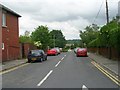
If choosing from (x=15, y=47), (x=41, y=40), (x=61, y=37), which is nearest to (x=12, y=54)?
(x=15, y=47)

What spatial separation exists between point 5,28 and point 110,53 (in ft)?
43.2

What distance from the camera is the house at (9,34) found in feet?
115

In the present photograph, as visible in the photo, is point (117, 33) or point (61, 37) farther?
point (61, 37)

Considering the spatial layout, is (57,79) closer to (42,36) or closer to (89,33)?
(42,36)

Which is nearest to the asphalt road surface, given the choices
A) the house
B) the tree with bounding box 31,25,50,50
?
the house

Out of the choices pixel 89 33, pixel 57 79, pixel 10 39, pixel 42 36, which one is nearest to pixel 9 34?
pixel 10 39

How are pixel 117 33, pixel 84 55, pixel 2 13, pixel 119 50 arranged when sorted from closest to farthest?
1. pixel 117 33
2. pixel 119 50
3. pixel 2 13
4. pixel 84 55

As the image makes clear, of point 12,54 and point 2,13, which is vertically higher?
point 2,13

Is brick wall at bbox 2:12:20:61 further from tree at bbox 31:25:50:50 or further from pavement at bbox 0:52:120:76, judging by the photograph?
tree at bbox 31:25:50:50

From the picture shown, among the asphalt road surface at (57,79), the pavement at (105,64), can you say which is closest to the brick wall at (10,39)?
the pavement at (105,64)

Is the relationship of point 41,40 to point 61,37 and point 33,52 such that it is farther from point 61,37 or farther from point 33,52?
point 61,37

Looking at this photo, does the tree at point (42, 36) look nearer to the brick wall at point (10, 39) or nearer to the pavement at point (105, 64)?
the brick wall at point (10, 39)

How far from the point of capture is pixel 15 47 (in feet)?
133

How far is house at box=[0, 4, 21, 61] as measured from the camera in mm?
35103
